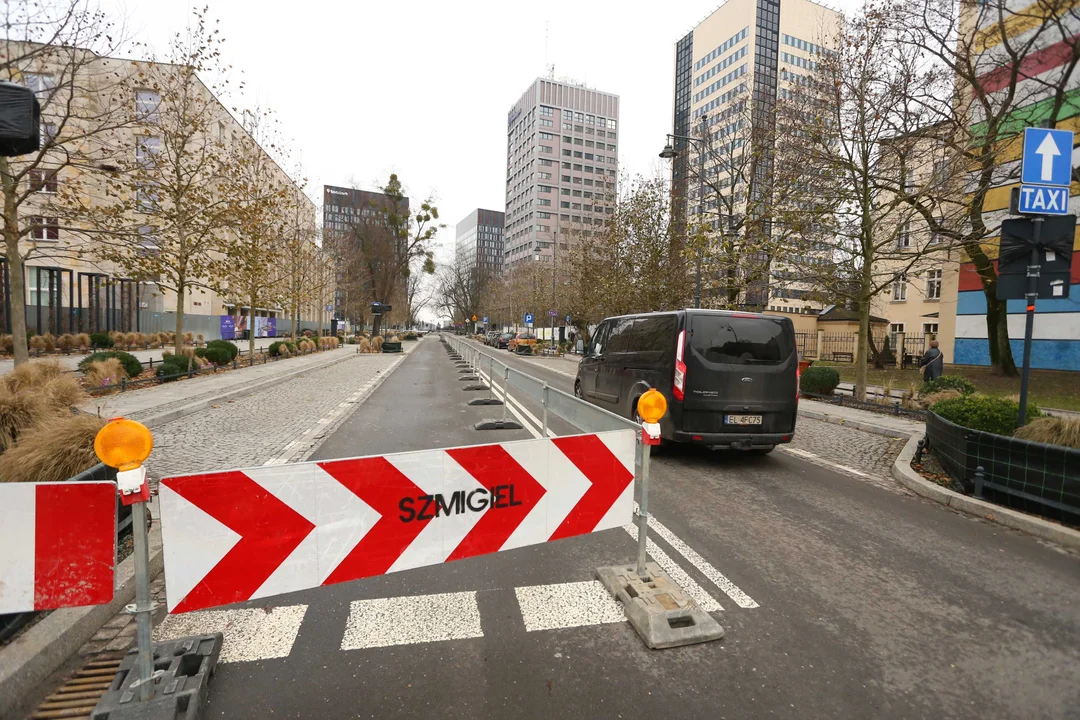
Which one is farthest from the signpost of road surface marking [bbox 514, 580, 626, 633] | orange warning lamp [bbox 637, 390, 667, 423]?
road surface marking [bbox 514, 580, 626, 633]

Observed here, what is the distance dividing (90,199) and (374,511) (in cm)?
1535

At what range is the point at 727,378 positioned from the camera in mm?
6574

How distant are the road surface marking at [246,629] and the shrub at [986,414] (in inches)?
290

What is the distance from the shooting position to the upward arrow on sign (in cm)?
611

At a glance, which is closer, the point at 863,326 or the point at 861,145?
the point at 861,145

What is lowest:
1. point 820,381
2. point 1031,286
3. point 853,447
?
point 853,447

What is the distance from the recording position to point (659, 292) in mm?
22422

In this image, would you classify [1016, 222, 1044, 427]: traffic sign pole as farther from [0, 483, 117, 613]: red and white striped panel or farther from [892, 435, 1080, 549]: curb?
[0, 483, 117, 613]: red and white striped panel

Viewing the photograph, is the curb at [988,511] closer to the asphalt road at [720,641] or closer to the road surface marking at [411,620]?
the asphalt road at [720,641]

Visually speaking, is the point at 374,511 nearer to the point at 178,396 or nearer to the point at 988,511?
the point at 988,511

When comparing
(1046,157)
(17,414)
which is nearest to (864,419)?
(1046,157)

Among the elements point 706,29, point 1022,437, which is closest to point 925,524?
point 1022,437

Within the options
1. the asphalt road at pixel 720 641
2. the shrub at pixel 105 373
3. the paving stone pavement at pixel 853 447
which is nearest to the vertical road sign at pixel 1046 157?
the paving stone pavement at pixel 853 447

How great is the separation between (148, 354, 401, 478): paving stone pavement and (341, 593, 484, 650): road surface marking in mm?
3707
